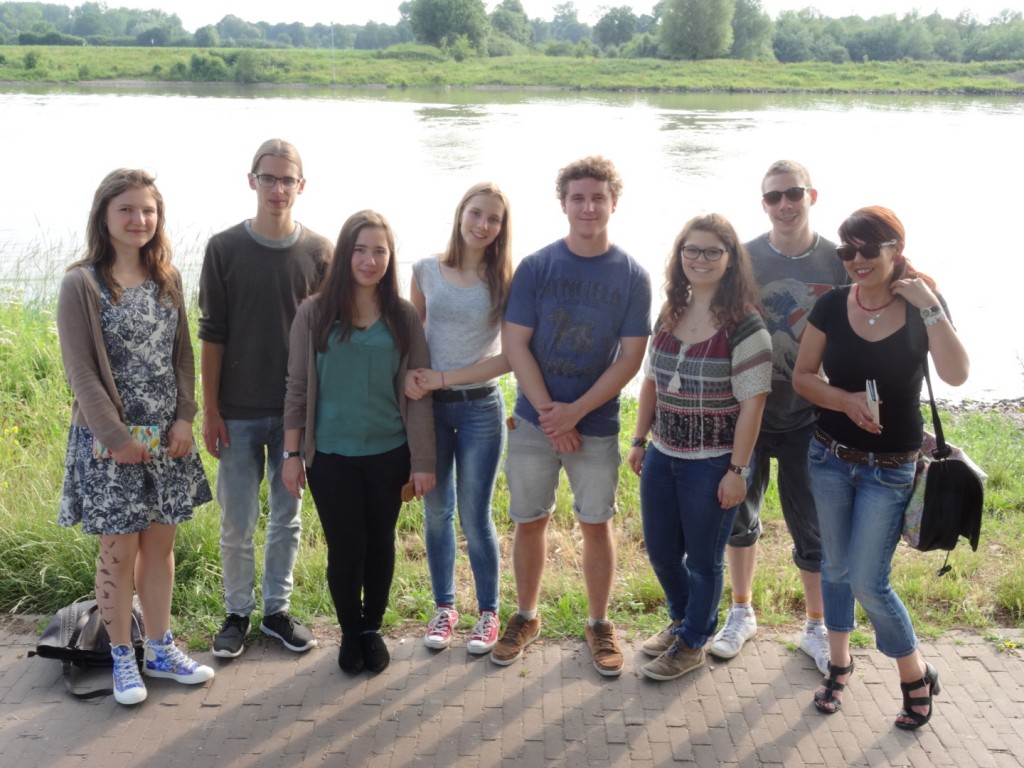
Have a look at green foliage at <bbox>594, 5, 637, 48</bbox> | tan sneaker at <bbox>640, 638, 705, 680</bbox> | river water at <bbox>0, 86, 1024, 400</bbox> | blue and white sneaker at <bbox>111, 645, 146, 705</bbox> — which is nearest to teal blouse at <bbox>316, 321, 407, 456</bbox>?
blue and white sneaker at <bbox>111, 645, 146, 705</bbox>

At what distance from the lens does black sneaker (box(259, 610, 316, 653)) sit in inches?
148

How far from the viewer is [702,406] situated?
3381mm

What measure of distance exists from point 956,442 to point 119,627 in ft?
19.2

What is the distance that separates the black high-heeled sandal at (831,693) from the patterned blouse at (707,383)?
0.90m

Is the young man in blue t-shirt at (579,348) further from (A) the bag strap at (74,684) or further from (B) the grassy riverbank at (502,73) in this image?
(B) the grassy riverbank at (502,73)

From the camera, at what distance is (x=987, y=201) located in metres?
18.5

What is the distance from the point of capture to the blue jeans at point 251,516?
12.1 ft

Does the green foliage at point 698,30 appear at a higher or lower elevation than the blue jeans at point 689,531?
higher

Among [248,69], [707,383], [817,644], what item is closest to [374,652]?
[707,383]

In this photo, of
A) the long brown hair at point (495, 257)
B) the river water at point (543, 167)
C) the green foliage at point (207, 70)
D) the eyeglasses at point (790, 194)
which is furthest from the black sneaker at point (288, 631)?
the green foliage at point (207, 70)

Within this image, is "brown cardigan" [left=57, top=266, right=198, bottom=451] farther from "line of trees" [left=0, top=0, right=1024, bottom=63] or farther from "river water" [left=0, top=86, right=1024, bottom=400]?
"line of trees" [left=0, top=0, right=1024, bottom=63]

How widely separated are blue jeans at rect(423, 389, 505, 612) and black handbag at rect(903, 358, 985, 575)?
151 centimetres

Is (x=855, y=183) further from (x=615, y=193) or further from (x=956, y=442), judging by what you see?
(x=615, y=193)

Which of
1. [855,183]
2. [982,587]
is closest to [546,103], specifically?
[855,183]
